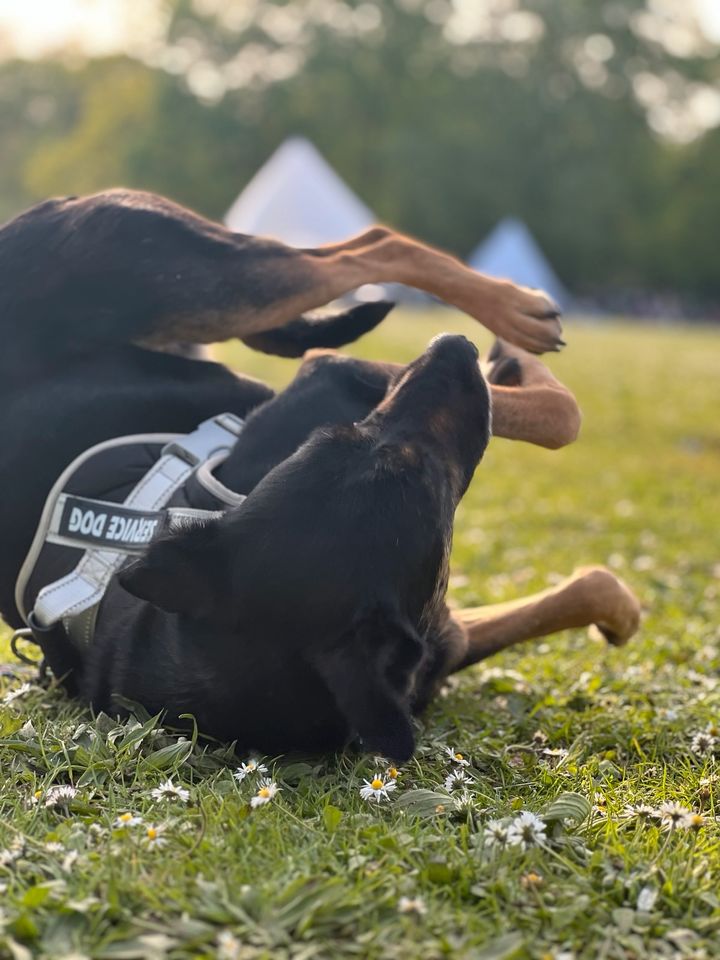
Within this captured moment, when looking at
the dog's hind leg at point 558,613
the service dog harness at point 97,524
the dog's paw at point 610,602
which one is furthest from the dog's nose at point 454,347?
the dog's paw at point 610,602

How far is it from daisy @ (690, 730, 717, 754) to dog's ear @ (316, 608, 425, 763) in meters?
1.09

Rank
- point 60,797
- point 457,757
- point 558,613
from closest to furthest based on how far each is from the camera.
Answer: point 60,797 < point 457,757 < point 558,613

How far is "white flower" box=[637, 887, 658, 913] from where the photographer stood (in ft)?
7.80

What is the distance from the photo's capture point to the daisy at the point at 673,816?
2730 millimetres

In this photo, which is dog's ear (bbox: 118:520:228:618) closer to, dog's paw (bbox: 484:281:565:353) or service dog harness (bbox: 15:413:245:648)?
service dog harness (bbox: 15:413:245:648)

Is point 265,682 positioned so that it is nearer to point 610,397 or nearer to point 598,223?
point 610,397

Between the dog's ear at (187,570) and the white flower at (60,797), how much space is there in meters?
0.51

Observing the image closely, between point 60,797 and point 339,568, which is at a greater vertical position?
point 339,568

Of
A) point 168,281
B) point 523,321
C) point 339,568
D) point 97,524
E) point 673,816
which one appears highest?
point 168,281

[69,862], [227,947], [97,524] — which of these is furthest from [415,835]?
[97,524]

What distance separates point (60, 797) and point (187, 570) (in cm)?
62

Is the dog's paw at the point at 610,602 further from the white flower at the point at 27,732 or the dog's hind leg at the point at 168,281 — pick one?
the white flower at the point at 27,732

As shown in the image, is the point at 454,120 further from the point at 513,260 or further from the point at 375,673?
the point at 375,673

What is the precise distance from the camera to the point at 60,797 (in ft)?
9.03
